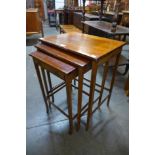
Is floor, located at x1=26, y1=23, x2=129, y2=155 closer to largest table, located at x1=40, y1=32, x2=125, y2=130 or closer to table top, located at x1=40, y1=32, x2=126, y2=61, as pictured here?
largest table, located at x1=40, y1=32, x2=125, y2=130

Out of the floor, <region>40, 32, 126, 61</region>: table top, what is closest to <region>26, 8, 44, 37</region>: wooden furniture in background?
the floor

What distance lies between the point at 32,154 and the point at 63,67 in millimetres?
804

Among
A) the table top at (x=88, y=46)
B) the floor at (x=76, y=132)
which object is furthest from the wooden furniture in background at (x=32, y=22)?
the table top at (x=88, y=46)

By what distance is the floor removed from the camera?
1.27 m

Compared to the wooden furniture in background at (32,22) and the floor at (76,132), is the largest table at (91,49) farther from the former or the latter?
the wooden furniture in background at (32,22)

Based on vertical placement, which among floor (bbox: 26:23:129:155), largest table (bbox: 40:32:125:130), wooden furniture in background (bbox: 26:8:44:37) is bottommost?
floor (bbox: 26:23:129:155)

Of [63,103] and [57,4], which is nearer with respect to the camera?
[63,103]

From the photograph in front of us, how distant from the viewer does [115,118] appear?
161 centimetres

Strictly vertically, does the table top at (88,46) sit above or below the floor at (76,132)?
above

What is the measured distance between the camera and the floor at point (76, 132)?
127cm
